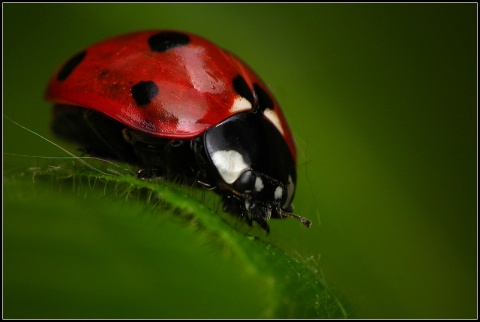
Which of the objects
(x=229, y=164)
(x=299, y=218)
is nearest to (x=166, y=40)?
(x=229, y=164)

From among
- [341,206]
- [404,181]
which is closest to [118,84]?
[341,206]

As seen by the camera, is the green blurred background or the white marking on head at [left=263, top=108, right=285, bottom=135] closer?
the white marking on head at [left=263, top=108, right=285, bottom=135]

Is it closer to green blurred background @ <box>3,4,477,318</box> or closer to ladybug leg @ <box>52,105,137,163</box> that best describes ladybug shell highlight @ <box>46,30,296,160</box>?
ladybug leg @ <box>52,105,137,163</box>

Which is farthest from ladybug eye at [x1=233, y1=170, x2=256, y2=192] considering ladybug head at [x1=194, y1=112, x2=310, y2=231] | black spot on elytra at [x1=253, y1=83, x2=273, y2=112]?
black spot on elytra at [x1=253, y1=83, x2=273, y2=112]

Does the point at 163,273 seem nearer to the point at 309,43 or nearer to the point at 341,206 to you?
the point at 341,206

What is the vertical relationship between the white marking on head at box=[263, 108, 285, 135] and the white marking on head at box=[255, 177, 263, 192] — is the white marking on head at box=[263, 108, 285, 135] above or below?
above

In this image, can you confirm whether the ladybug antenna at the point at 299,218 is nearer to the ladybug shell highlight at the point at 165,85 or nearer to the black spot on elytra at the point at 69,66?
the ladybug shell highlight at the point at 165,85

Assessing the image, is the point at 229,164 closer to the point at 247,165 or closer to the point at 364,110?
the point at 247,165
